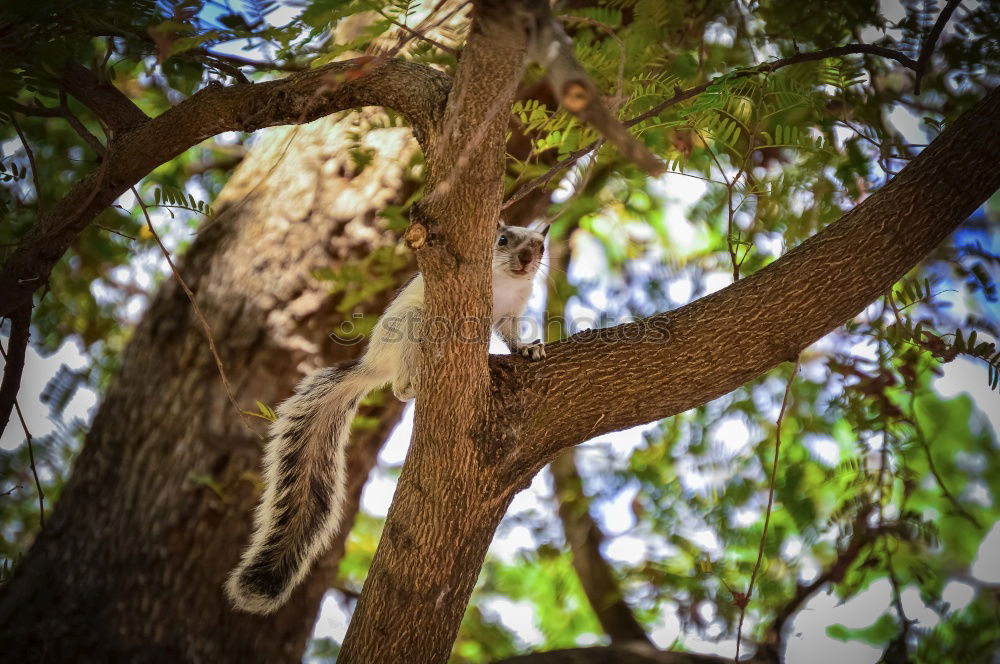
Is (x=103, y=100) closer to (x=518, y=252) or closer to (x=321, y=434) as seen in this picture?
(x=321, y=434)

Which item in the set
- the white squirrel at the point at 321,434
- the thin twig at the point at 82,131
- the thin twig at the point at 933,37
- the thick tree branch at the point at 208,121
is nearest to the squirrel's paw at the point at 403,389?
the white squirrel at the point at 321,434

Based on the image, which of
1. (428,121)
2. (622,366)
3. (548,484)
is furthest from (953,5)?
(548,484)

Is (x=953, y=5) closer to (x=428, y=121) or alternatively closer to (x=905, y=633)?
(x=428, y=121)

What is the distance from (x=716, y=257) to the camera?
4.33 m

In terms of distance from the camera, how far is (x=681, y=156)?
269cm

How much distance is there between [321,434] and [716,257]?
7.43 feet

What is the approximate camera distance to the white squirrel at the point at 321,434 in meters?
2.71

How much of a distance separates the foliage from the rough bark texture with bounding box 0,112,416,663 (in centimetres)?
27

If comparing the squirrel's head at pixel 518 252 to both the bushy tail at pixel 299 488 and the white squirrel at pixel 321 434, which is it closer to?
the white squirrel at pixel 321 434

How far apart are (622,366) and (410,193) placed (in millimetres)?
1794

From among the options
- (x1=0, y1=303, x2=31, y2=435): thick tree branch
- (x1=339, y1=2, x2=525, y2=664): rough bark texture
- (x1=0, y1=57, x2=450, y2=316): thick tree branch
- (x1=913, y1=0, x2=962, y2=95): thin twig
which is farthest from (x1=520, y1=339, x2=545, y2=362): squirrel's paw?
(x1=0, y1=303, x2=31, y2=435): thick tree branch

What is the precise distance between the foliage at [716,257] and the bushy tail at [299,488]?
1.13 ft

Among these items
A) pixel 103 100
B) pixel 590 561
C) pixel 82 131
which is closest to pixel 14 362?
pixel 82 131

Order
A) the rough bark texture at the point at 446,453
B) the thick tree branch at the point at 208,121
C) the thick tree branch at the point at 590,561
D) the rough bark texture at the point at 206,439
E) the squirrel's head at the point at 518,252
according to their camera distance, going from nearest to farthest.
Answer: the rough bark texture at the point at 446,453 → the thick tree branch at the point at 208,121 → the rough bark texture at the point at 206,439 → the squirrel's head at the point at 518,252 → the thick tree branch at the point at 590,561
